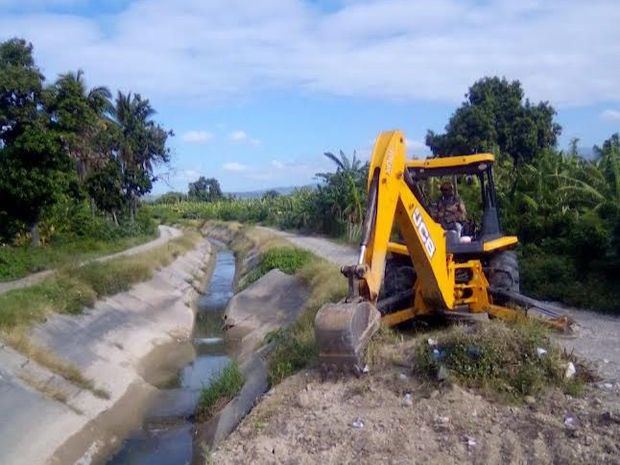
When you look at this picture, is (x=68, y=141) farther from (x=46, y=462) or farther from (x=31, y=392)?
(x=46, y=462)

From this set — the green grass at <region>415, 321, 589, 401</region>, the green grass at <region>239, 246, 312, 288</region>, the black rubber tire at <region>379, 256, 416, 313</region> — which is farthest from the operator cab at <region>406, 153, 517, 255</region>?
the green grass at <region>239, 246, 312, 288</region>

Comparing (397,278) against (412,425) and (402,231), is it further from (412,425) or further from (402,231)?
(412,425)

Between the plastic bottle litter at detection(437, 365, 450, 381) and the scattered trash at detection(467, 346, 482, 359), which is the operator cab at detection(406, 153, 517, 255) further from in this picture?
the plastic bottle litter at detection(437, 365, 450, 381)

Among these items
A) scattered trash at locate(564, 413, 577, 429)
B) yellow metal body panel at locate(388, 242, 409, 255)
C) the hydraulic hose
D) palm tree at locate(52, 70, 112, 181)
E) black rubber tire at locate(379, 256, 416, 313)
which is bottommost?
scattered trash at locate(564, 413, 577, 429)

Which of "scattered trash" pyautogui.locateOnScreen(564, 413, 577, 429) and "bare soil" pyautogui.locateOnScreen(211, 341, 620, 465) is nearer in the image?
"bare soil" pyautogui.locateOnScreen(211, 341, 620, 465)

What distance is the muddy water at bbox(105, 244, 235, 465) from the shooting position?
40.9 feet

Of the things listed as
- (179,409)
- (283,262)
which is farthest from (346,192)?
(179,409)

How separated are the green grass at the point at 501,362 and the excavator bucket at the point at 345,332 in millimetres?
813

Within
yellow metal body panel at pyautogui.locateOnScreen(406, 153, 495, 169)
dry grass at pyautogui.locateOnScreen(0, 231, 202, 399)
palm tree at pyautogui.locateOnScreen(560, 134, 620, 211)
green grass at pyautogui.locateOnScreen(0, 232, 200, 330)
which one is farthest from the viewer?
palm tree at pyautogui.locateOnScreen(560, 134, 620, 211)

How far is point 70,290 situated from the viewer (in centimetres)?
1994

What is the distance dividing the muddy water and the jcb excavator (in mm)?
4582

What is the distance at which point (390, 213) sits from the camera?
349 inches

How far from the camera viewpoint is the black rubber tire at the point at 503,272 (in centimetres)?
1166

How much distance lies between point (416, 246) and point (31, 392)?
25.6 ft
